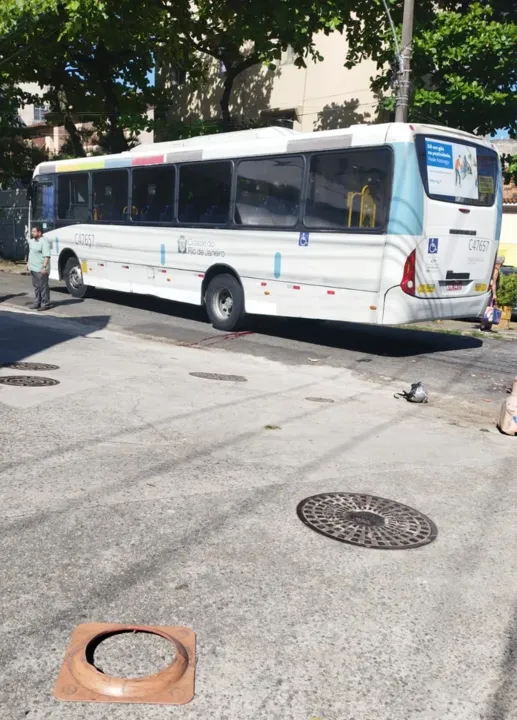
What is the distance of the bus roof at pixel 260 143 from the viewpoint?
11.0 metres

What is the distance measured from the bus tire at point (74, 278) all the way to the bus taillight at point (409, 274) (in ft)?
30.3

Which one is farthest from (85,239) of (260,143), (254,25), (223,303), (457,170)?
(457,170)

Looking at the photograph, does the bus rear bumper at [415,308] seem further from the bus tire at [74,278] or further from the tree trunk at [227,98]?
the tree trunk at [227,98]

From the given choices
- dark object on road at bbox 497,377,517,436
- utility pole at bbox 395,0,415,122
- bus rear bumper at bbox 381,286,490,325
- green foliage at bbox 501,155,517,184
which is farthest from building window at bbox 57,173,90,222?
dark object on road at bbox 497,377,517,436

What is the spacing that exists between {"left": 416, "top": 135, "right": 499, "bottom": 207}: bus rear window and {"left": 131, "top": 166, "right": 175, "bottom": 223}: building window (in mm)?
5770

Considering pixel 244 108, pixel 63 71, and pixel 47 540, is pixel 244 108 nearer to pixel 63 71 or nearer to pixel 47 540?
pixel 63 71

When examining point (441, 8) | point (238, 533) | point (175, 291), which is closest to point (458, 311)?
point (175, 291)

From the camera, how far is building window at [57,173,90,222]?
17.1 meters

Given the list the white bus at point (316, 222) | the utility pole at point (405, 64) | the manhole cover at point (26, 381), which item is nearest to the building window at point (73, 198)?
the white bus at point (316, 222)

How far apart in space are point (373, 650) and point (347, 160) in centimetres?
942

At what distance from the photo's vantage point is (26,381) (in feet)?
26.0

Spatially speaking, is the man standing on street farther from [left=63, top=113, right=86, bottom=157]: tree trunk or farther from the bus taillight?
[left=63, top=113, right=86, bottom=157]: tree trunk

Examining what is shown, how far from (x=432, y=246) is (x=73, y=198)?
32.6ft

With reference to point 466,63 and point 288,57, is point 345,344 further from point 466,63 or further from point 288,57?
point 288,57
